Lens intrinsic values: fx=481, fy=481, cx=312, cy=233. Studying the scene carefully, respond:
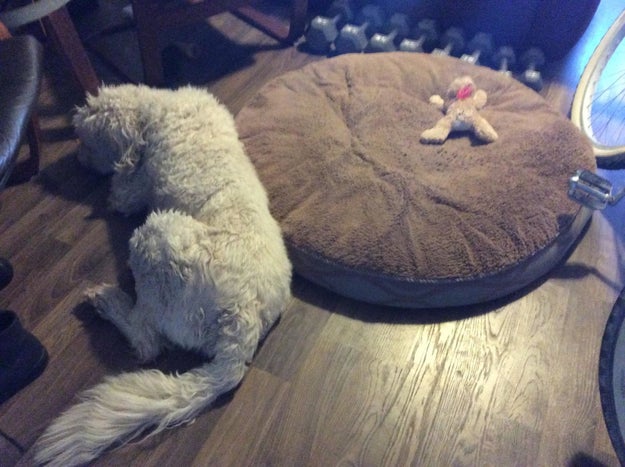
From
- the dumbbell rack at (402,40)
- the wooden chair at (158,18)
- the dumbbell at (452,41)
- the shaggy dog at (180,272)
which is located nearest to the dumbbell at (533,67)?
the dumbbell rack at (402,40)

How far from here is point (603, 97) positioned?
6.05 feet

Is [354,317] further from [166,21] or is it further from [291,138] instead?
[166,21]

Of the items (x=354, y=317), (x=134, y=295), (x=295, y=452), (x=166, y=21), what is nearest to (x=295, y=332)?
(x=354, y=317)

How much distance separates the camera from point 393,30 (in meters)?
2.05

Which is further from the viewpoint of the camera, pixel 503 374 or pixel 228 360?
pixel 503 374

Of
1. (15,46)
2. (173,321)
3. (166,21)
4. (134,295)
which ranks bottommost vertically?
(134,295)

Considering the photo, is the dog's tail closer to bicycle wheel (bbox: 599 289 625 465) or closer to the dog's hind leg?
the dog's hind leg

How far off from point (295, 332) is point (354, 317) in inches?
6.2

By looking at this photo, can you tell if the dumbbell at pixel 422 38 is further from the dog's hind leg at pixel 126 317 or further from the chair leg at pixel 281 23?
the dog's hind leg at pixel 126 317

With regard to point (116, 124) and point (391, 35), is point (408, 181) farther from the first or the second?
point (391, 35)

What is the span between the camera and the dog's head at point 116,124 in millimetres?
1276

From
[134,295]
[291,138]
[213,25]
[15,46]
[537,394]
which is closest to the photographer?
[15,46]

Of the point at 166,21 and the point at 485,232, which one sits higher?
the point at 166,21

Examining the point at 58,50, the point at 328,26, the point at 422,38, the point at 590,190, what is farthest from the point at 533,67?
the point at 58,50
